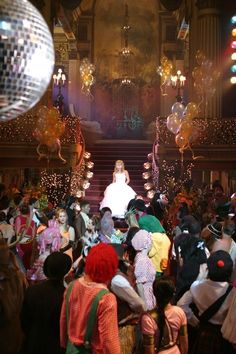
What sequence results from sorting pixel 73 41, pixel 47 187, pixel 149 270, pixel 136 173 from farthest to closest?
1. pixel 73 41
2. pixel 136 173
3. pixel 47 187
4. pixel 149 270

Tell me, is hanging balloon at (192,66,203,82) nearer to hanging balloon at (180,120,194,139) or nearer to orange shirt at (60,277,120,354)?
hanging balloon at (180,120,194,139)

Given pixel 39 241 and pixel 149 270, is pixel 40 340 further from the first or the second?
pixel 39 241

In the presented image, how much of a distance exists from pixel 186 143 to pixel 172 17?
1453 centimetres

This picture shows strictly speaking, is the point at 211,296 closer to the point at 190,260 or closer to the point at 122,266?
the point at 122,266

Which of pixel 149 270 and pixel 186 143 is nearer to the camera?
pixel 149 270

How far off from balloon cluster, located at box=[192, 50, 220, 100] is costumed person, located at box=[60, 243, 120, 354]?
60.2 ft

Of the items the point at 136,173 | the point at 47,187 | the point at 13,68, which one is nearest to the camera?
the point at 13,68

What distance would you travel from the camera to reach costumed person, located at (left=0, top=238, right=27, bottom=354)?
4.37 m

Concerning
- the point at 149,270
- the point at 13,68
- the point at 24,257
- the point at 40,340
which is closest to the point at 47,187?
the point at 24,257

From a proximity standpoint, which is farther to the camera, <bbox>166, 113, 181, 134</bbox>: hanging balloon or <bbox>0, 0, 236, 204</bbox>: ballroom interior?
<bbox>0, 0, 236, 204</bbox>: ballroom interior

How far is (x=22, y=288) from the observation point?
4.52 metres

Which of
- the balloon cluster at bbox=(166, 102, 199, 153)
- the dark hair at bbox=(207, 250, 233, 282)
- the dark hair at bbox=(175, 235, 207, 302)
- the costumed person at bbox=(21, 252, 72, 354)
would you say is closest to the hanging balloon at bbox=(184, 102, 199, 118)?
the balloon cluster at bbox=(166, 102, 199, 153)

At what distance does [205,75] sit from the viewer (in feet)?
70.9

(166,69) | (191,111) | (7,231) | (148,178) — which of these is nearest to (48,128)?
(148,178)
